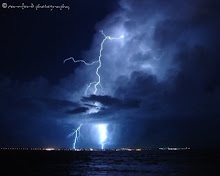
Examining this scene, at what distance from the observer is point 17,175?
40.2 m

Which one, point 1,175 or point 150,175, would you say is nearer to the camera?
point 1,175

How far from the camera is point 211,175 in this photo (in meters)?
41.3

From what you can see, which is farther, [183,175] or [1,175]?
[183,175]

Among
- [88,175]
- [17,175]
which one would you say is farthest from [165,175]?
[17,175]

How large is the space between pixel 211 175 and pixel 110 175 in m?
13.9

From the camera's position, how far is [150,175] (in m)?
44.1

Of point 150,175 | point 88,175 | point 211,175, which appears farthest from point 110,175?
point 211,175

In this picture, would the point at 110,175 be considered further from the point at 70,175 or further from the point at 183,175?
the point at 183,175

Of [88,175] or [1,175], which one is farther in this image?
[88,175]

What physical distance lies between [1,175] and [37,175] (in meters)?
4.71

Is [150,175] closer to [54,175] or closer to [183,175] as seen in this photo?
[183,175]

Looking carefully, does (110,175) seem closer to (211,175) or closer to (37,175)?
(37,175)

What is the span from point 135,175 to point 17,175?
16339 mm

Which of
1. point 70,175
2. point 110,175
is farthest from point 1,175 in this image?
point 110,175
